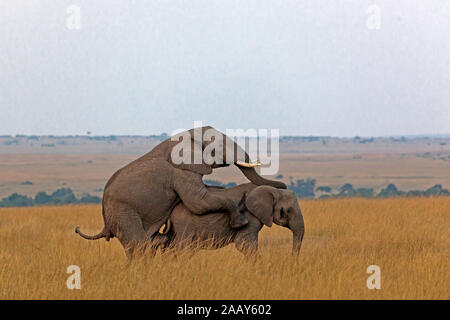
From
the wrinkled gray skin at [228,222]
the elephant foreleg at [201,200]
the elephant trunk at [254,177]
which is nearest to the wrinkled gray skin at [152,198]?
the elephant foreleg at [201,200]

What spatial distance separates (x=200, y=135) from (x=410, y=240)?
16.4ft

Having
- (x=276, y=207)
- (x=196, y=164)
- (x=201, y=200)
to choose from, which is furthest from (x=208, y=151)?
(x=276, y=207)

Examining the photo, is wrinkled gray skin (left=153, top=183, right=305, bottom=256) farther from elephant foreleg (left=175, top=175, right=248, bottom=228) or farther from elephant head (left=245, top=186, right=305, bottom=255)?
elephant foreleg (left=175, top=175, right=248, bottom=228)

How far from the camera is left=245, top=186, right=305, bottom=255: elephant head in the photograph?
401 inches

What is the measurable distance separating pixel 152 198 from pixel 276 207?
1.81m

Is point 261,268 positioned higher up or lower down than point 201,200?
lower down

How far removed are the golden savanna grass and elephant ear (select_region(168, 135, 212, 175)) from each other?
47.6 inches

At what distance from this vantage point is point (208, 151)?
10.3 metres

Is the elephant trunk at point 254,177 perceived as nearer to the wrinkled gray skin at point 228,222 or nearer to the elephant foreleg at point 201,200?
the wrinkled gray skin at point 228,222

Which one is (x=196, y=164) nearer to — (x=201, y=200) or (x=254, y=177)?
(x=201, y=200)

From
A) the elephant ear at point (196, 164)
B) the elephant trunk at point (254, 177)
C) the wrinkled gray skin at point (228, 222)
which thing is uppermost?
the elephant ear at point (196, 164)

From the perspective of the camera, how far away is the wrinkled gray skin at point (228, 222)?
10.1 metres

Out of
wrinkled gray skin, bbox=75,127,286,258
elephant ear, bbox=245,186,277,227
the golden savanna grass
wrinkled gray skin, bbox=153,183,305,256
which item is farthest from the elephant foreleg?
the golden savanna grass

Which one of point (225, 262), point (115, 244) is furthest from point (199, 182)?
point (115, 244)
